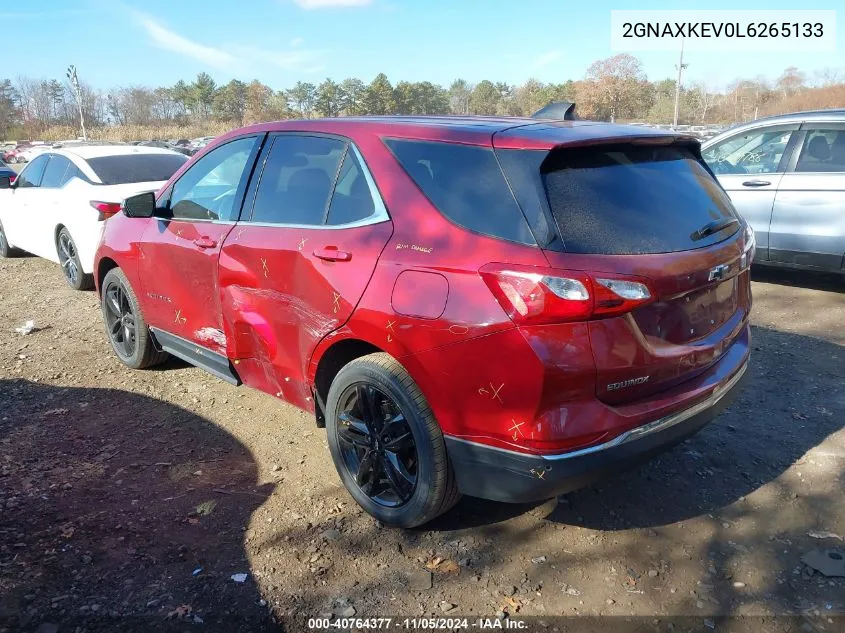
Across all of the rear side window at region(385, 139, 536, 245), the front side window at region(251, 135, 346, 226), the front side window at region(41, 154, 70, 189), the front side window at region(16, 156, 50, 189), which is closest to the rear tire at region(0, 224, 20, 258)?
the front side window at region(16, 156, 50, 189)

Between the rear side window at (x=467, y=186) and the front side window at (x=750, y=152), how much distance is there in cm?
497

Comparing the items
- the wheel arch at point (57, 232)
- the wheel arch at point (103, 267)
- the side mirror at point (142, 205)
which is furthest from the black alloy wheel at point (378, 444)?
the wheel arch at point (57, 232)

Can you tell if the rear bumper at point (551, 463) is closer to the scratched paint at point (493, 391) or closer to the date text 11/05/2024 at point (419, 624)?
the scratched paint at point (493, 391)

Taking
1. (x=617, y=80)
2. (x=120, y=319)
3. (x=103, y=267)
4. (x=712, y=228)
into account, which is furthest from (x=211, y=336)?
(x=617, y=80)

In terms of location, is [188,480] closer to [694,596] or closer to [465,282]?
[465,282]

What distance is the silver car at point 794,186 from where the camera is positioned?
6.41m

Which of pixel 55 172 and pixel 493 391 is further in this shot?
pixel 55 172

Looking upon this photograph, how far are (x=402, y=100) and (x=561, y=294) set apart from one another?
220ft

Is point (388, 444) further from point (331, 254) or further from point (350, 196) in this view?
point (350, 196)

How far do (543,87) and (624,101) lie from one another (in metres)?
27.3

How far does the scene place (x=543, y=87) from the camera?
74.9 meters

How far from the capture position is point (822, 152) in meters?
6.57

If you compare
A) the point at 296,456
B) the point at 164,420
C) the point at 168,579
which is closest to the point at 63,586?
the point at 168,579

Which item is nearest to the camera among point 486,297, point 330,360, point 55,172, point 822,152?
→ point 486,297
